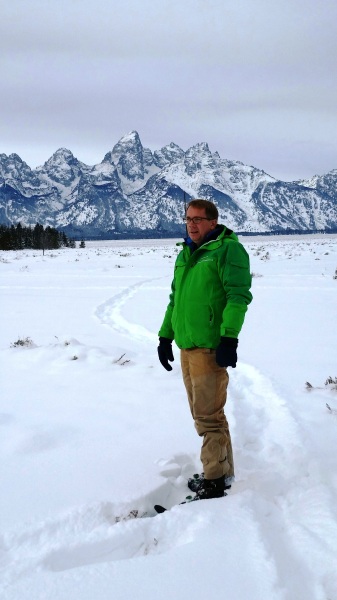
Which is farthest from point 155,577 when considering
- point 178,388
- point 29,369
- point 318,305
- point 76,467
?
point 318,305

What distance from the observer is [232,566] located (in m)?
2.24

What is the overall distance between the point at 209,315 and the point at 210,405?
2.15 ft

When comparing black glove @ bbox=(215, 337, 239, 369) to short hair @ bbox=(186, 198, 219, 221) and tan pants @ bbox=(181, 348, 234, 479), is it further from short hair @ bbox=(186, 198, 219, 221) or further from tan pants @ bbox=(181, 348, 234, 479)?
short hair @ bbox=(186, 198, 219, 221)

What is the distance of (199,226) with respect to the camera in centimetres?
315

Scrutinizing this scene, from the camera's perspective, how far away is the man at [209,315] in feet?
9.61

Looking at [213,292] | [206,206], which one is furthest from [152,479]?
[206,206]

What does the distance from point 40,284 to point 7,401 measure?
43.8 feet

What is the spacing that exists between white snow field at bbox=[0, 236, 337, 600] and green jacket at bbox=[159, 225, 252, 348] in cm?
113

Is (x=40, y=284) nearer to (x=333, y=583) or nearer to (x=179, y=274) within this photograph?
(x=179, y=274)

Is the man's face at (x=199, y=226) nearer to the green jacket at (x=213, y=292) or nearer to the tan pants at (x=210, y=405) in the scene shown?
the green jacket at (x=213, y=292)

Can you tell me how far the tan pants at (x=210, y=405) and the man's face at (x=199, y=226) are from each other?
825 millimetres

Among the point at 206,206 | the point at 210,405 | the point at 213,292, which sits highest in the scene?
the point at 206,206

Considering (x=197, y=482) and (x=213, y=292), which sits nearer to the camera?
(x=213, y=292)

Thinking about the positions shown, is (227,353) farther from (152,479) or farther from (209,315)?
(152,479)
